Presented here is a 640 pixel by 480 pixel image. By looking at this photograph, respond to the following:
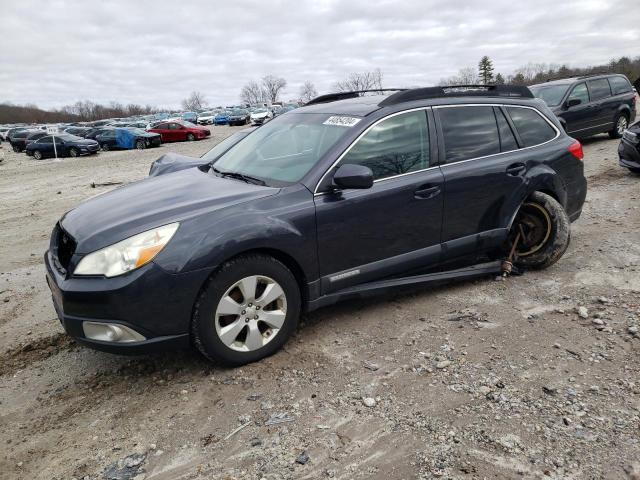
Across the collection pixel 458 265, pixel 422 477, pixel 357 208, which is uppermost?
pixel 357 208

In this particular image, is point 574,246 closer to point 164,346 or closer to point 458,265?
point 458,265

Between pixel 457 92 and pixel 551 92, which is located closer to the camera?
pixel 457 92

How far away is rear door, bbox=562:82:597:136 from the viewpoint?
12000mm

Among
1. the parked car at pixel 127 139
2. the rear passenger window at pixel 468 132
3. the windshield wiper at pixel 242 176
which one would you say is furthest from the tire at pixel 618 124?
the parked car at pixel 127 139

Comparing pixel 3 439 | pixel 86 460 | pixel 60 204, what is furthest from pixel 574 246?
pixel 60 204

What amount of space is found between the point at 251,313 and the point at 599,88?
42.8 ft

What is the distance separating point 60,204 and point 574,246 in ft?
33.7

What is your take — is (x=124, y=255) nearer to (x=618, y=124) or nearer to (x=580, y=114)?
(x=580, y=114)

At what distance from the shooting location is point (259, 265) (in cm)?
321

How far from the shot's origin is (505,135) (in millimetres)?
4523

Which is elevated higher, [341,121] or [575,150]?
[341,121]

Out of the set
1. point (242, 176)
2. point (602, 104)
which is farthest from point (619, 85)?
point (242, 176)

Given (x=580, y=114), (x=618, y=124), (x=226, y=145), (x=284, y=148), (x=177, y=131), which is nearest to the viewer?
(x=284, y=148)

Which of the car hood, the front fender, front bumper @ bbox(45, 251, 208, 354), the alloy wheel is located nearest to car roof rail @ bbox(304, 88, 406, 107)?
the car hood
